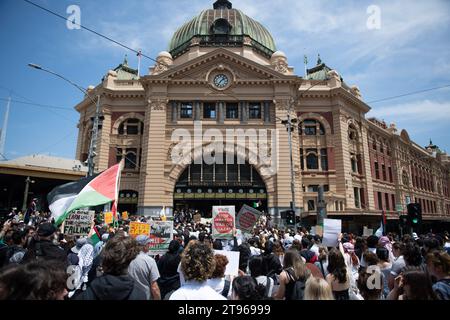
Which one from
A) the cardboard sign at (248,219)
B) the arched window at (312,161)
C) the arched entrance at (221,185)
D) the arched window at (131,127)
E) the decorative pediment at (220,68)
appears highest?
the decorative pediment at (220,68)

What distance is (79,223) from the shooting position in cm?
1108

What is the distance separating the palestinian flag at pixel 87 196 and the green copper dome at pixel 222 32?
35119 millimetres

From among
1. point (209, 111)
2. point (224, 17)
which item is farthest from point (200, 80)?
point (224, 17)

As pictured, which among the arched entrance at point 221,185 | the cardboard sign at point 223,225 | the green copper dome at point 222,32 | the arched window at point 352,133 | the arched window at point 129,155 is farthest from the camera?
the green copper dome at point 222,32

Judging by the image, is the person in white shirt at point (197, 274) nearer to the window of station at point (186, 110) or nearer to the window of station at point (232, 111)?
the window of station at point (232, 111)

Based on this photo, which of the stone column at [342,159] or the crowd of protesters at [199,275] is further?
the stone column at [342,159]

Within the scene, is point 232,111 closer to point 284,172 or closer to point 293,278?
point 284,172

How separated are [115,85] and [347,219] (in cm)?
3334

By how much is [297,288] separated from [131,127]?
121 ft

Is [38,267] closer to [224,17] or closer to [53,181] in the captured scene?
[53,181]

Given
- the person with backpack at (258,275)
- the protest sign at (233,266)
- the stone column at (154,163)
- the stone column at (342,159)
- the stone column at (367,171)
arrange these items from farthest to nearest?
1. the stone column at (367,171)
2. the stone column at (342,159)
3. the stone column at (154,163)
4. the protest sign at (233,266)
5. the person with backpack at (258,275)

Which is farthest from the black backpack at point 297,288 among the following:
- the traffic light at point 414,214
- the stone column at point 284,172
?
the stone column at point 284,172

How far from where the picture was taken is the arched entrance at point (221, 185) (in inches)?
1331

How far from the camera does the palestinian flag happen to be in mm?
8250
